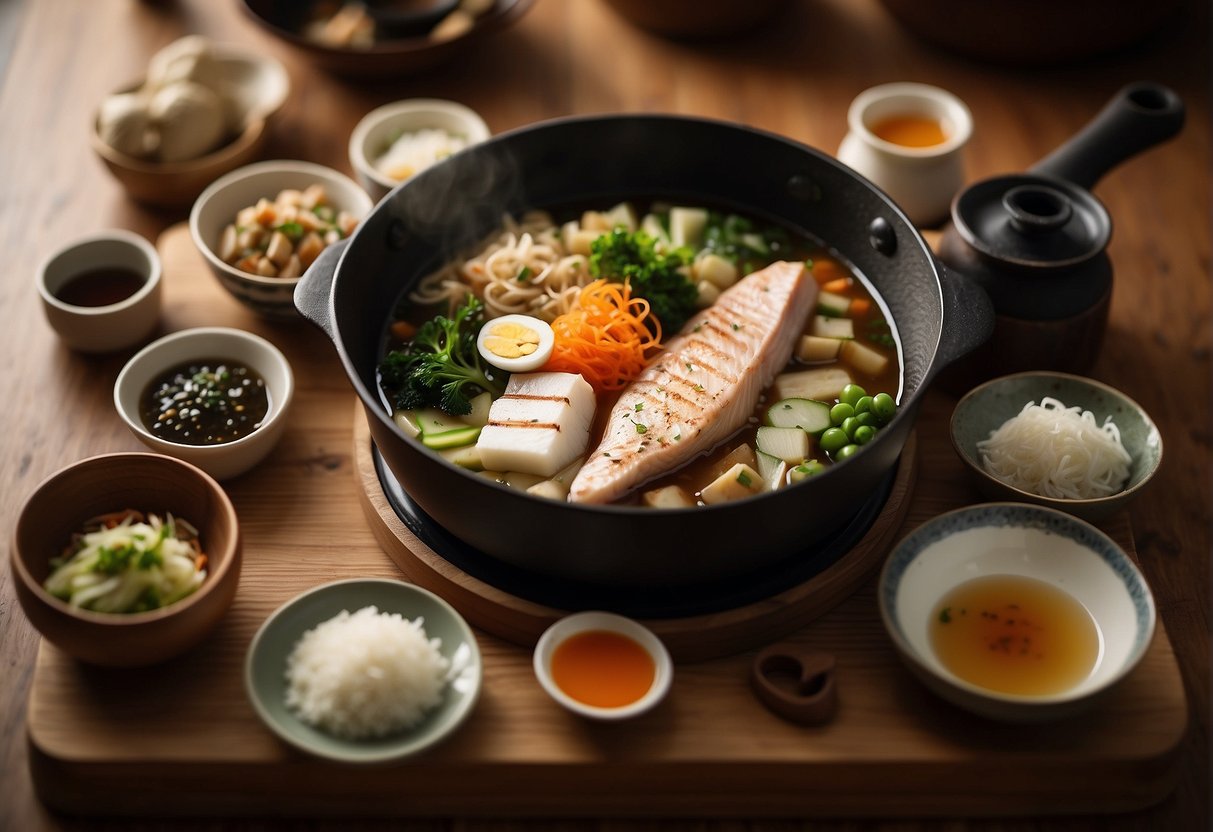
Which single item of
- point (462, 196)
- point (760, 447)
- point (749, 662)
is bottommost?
point (749, 662)

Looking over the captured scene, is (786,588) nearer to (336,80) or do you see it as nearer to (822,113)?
(822,113)

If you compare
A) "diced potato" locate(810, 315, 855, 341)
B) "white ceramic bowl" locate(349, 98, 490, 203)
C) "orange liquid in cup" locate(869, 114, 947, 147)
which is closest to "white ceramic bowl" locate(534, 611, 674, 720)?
"diced potato" locate(810, 315, 855, 341)

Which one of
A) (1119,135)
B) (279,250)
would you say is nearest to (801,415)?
(1119,135)

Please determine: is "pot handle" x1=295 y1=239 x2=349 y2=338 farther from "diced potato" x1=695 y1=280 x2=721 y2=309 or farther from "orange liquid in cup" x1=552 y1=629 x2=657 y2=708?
"diced potato" x1=695 y1=280 x2=721 y2=309

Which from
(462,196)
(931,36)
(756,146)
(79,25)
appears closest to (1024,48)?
(931,36)

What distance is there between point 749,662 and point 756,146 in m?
1.65

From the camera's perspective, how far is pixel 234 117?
4.33 m

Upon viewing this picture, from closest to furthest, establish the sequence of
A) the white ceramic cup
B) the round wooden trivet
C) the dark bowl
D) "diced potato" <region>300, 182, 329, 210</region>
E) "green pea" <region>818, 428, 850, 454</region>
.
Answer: the round wooden trivet, "green pea" <region>818, 428, 850, 454</region>, "diced potato" <region>300, 182, 329, 210</region>, the white ceramic cup, the dark bowl

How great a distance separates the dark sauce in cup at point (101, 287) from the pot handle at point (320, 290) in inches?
38.8

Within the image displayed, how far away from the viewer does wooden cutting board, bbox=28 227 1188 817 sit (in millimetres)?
2592

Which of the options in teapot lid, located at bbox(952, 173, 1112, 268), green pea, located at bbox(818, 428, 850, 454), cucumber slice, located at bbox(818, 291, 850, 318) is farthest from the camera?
cucumber slice, located at bbox(818, 291, 850, 318)

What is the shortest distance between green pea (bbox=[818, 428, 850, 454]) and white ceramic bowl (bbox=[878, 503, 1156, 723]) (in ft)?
1.06

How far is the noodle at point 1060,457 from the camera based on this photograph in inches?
121

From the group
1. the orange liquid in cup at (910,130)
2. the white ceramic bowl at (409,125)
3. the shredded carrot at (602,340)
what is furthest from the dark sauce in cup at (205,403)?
the orange liquid in cup at (910,130)
